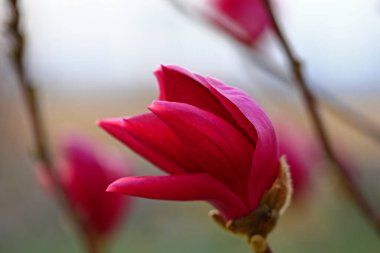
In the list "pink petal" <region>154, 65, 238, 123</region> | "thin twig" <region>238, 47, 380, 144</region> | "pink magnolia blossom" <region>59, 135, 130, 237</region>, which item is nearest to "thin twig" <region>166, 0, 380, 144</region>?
"thin twig" <region>238, 47, 380, 144</region>

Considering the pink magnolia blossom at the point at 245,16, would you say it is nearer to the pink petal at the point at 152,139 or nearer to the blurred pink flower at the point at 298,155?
the blurred pink flower at the point at 298,155

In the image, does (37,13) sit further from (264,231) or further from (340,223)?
(340,223)

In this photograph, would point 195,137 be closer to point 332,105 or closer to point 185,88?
point 185,88

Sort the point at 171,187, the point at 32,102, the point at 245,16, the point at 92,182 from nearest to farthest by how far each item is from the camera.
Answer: the point at 171,187 → the point at 32,102 → the point at 92,182 → the point at 245,16

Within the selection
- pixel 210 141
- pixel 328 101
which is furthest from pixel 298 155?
pixel 210 141

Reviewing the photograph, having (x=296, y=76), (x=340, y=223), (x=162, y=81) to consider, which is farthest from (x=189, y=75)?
(x=340, y=223)

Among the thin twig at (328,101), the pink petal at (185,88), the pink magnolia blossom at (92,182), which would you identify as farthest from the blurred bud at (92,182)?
the pink petal at (185,88)
